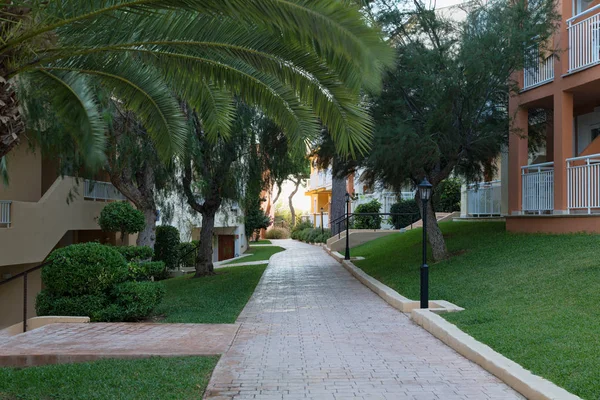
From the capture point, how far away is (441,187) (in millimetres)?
27031

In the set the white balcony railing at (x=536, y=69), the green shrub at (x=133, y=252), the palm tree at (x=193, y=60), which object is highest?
the white balcony railing at (x=536, y=69)

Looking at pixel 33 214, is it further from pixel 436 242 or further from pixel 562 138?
pixel 562 138

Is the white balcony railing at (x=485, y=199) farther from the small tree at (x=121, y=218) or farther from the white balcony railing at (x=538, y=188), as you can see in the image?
the small tree at (x=121, y=218)

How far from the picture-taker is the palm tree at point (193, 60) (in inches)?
197

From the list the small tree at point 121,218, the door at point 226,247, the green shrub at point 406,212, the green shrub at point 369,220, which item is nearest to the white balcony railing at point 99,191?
the small tree at point 121,218

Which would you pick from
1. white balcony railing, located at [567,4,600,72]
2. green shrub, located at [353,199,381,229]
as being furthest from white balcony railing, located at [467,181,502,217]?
green shrub, located at [353,199,381,229]

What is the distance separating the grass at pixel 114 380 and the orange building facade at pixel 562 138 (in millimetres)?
10381

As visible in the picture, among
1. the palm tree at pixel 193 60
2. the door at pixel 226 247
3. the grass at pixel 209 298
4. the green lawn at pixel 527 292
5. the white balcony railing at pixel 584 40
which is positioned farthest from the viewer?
the door at pixel 226 247

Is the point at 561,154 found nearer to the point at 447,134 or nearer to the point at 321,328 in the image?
the point at 447,134

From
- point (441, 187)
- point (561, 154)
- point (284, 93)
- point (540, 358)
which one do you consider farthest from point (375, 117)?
point (441, 187)

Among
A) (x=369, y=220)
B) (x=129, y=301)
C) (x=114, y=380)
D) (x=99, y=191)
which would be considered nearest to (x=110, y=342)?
(x=129, y=301)

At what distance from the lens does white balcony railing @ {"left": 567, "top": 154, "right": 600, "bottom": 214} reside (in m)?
13.4

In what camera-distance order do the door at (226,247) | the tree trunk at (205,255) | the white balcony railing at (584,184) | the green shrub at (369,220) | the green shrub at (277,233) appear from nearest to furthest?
1. the white balcony railing at (584,184)
2. the tree trunk at (205,255)
3. the green shrub at (369,220)
4. the door at (226,247)
5. the green shrub at (277,233)

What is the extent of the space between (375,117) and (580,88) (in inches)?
198
